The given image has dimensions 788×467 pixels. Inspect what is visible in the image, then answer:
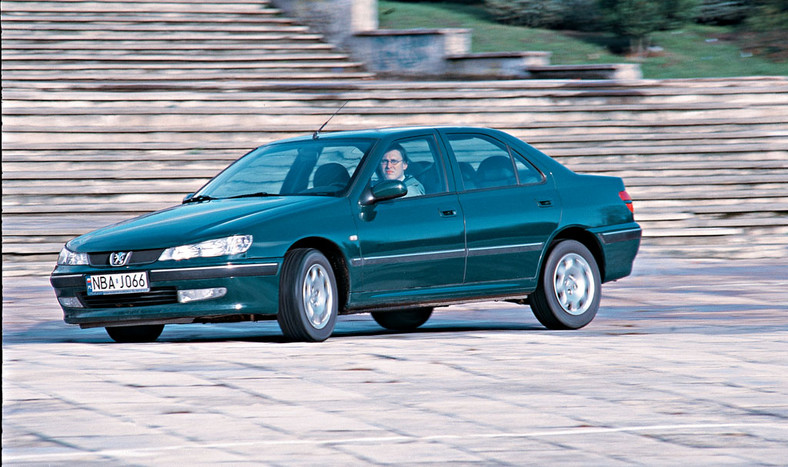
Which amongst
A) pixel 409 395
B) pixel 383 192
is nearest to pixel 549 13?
pixel 383 192

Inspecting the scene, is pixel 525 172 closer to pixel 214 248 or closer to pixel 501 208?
pixel 501 208

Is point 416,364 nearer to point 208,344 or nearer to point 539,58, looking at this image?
point 208,344

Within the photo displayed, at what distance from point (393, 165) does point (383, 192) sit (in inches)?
16.8

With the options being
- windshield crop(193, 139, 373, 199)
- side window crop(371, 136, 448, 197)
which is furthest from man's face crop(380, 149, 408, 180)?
windshield crop(193, 139, 373, 199)

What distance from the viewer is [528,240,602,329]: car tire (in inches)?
361

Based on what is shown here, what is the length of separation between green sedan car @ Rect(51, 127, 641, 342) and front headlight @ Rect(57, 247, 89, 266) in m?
0.01

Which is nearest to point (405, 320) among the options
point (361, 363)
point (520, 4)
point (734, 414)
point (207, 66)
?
point (361, 363)

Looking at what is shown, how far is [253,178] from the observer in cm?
896

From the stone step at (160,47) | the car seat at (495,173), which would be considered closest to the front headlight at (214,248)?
the car seat at (495,173)

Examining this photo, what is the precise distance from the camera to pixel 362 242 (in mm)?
8227

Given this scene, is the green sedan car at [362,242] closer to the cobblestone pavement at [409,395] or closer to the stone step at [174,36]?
the cobblestone pavement at [409,395]

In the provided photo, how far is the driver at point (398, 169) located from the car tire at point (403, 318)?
1.37 metres

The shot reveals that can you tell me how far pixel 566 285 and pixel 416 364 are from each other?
2.39 meters

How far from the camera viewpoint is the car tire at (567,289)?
30.1 feet
